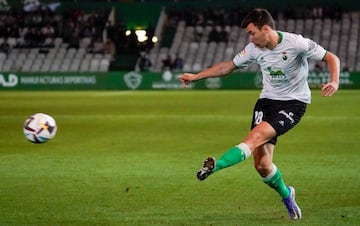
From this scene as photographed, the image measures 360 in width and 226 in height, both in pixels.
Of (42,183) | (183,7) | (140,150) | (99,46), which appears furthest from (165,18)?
(42,183)

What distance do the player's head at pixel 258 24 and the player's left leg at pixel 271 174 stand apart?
121cm

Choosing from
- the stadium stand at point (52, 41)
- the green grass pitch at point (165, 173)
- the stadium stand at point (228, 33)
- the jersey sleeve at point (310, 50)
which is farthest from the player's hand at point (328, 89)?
the stadium stand at point (52, 41)

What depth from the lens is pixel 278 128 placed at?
839 centimetres

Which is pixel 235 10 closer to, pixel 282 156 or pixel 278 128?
pixel 282 156

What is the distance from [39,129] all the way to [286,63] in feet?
14.2

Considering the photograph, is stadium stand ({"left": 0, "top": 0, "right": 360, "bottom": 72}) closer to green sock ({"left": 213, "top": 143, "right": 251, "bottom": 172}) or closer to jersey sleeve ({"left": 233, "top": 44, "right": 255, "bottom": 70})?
jersey sleeve ({"left": 233, "top": 44, "right": 255, "bottom": 70})

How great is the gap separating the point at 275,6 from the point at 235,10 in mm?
2614

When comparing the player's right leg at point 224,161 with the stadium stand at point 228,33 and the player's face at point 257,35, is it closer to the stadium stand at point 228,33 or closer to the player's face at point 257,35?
the player's face at point 257,35

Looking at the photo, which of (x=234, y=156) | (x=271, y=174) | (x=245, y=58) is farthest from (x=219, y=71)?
(x=234, y=156)

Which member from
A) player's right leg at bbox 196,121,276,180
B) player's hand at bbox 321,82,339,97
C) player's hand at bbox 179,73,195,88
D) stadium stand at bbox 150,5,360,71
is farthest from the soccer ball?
stadium stand at bbox 150,5,360,71

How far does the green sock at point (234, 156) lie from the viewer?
7754mm

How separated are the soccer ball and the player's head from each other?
429cm

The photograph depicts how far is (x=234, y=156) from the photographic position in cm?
784

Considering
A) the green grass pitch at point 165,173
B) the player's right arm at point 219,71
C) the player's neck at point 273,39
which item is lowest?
the green grass pitch at point 165,173
